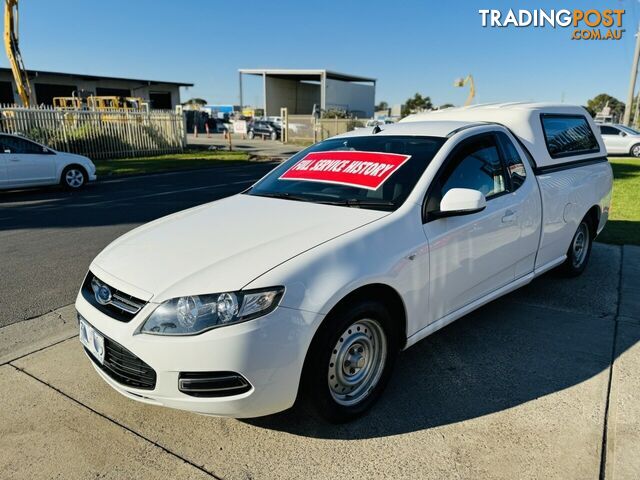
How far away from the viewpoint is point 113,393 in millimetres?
3193

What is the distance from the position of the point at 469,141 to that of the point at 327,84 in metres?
55.3

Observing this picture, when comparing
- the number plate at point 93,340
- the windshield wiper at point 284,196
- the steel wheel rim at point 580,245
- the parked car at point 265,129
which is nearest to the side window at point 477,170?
the windshield wiper at point 284,196

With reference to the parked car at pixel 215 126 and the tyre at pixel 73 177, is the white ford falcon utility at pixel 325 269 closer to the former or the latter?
the tyre at pixel 73 177

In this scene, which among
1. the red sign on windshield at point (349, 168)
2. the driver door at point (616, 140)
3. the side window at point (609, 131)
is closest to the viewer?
the red sign on windshield at point (349, 168)

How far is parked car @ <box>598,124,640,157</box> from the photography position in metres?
22.3

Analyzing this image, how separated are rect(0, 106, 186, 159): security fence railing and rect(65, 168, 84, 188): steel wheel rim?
677 centimetres

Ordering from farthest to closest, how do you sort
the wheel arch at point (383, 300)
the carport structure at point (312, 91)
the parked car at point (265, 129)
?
1. the carport structure at point (312, 91)
2. the parked car at point (265, 129)
3. the wheel arch at point (383, 300)

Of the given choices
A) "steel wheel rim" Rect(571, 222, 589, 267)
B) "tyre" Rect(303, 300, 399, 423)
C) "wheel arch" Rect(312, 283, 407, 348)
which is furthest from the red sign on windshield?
"steel wheel rim" Rect(571, 222, 589, 267)

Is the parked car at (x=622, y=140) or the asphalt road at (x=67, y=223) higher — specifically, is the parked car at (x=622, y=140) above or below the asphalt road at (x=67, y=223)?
above

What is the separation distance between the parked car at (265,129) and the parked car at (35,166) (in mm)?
27323

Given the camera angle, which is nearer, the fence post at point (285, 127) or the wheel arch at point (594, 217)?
the wheel arch at point (594, 217)

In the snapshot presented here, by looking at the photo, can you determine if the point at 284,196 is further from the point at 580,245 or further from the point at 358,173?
the point at 580,245

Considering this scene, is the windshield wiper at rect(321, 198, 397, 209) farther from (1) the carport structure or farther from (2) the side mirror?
(1) the carport structure

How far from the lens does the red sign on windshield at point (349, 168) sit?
345 cm
